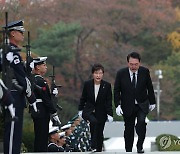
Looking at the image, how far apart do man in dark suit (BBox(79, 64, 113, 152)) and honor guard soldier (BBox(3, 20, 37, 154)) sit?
2.83m

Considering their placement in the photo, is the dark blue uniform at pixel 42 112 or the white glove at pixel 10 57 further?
the dark blue uniform at pixel 42 112

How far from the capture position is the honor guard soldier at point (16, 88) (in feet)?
34.3

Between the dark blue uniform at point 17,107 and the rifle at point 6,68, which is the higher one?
the rifle at point 6,68

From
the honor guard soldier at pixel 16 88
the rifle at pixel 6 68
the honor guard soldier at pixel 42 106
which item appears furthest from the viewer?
the honor guard soldier at pixel 42 106

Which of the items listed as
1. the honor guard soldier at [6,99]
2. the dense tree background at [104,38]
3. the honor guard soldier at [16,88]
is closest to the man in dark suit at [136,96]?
the honor guard soldier at [16,88]

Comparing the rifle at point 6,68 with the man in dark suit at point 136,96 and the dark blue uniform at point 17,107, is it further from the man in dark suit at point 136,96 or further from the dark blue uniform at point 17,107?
the man in dark suit at point 136,96

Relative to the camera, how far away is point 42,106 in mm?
13719

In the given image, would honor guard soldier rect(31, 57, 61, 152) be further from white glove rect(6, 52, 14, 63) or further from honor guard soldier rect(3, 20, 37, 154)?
white glove rect(6, 52, 14, 63)

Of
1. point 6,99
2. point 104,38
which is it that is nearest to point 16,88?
point 6,99

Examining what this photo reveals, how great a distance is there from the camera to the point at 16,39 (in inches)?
428

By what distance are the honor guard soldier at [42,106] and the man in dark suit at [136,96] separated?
47.2 inches

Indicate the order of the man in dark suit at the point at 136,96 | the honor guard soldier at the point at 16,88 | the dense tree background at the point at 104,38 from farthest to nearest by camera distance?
the dense tree background at the point at 104,38 < the man in dark suit at the point at 136,96 < the honor guard soldier at the point at 16,88

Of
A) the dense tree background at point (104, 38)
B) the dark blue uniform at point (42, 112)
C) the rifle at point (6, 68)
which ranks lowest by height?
the dark blue uniform at point (42, 112)

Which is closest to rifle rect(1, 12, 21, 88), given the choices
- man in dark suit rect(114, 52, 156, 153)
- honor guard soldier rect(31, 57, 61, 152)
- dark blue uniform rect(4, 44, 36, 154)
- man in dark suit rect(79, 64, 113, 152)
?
dark blue uniform rect(4, 44, 36, 154)
